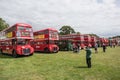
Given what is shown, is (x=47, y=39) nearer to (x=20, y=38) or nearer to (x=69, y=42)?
(x=20, y=38)

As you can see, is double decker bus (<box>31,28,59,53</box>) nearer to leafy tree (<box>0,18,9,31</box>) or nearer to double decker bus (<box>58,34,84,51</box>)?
double decker bus (<box>58,34,84,51</box>)

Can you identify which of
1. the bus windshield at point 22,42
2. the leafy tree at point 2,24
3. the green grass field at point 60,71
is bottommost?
the green grass field at point 60,71

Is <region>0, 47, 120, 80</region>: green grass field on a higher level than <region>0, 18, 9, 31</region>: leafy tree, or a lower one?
lower

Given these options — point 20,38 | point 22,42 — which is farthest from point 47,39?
point 20,38

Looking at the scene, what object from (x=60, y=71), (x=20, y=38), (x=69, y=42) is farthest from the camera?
(x=69, y=42)

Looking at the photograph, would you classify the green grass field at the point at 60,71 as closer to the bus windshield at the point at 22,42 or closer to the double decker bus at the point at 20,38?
the double decker bus at the point at 20,38

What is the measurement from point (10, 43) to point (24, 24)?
3.87 meters

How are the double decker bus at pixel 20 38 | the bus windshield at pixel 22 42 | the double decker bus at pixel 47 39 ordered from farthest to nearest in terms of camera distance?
the double decker bus at pixel 47 39 < the bus windshield at pixel 22 42 < the double decker bus at pixel 20 38

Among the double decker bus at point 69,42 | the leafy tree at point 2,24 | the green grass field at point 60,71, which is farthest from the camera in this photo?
the leafy tree at point 2,24

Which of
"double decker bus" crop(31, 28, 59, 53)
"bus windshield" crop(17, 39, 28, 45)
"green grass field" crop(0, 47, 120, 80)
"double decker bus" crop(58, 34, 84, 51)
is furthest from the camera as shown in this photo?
"double decker bus" crop(58, 34, 84, 51)

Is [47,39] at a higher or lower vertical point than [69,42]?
higher

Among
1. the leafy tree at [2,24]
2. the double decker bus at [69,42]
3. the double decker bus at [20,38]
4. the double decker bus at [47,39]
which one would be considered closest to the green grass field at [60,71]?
the double decker bus at [20,38]

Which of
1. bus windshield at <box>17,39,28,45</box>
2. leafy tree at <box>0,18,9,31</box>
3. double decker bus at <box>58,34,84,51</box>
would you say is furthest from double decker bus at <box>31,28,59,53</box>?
leafy tree at <box>0,18,9,31</box>

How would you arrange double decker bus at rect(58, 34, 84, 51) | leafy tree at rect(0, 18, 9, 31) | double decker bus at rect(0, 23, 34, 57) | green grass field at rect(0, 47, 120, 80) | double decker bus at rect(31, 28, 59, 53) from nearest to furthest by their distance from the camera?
1. green grass field at rect(0, 47, 120, 80)
2. double decker bus at rect(0, 23, 34, 57)
3. double decker bus at rect(31, 28, 59, 53)
4. double decker bus at rect(58, 34, 84, 51)
5. leafy tree at rect(0, 18, 9, 31)
